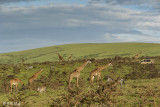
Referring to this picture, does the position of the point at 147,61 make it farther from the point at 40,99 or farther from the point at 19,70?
the point at 40,99

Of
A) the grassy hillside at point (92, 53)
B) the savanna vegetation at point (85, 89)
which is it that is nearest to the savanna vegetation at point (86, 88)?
the savanna vegetation at point (85, 89)

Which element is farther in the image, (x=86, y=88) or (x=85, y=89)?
(x=86, y=88)

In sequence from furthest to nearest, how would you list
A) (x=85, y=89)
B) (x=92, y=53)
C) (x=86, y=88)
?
1. (x=92, y=53)
2. (x=86, y=88)
3. (x=85, y=89)

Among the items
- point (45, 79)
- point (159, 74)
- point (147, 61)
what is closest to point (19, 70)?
point (45, 79)

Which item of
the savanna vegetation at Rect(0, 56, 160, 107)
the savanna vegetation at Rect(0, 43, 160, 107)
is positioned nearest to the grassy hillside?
the savanna vegetation at Rect(0, 56, 160, 107)

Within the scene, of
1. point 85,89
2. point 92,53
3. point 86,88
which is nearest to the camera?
point 85,89

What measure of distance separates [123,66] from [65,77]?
376 inches

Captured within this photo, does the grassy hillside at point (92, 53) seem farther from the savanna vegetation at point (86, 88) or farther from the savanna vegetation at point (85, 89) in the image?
the savanna vegetation at point (85, 89)

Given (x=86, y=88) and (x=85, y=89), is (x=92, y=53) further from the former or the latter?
(x=85, y=89)

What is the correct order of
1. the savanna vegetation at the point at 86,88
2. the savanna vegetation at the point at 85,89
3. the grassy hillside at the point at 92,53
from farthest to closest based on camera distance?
the grassy hillside at the point at 92,53 → the savanna vegetation at the point at 86,88 → the savanna vegetation at the point at 85,89

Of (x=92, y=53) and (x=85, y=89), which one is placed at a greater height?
(x=92, y=53)

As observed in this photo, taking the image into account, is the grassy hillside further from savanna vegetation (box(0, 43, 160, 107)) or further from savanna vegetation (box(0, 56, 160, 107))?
savanna vegetation (box(0, 43, 160, 107))

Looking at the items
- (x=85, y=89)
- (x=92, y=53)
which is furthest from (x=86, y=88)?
(x=92, y=53)

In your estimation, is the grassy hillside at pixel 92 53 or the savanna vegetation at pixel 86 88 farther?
the grassy hillside at pixel 92 53
